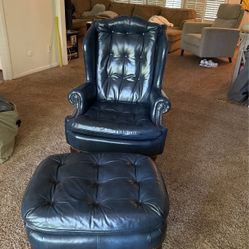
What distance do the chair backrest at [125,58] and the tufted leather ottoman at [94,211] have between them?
1109mm

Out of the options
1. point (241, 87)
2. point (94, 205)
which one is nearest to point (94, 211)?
point (94, 205)

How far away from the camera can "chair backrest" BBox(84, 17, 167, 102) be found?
Result: 223cm

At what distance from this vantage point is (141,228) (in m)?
1.12

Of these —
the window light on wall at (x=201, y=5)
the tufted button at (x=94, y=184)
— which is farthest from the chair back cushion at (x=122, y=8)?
the tufted button at (x=94, y=184)

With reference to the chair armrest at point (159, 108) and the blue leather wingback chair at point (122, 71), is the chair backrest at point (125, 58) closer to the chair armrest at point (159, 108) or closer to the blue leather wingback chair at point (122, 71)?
the blue leather wingback chair at point (122, 71)

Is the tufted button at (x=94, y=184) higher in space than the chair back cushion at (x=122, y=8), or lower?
lower

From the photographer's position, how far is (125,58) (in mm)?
2299

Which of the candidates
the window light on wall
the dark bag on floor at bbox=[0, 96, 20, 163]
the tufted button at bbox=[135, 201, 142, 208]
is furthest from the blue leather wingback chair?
the window light on wall

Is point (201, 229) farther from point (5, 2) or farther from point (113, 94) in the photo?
point (5, 2)

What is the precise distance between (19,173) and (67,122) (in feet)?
1.75

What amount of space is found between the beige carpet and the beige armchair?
0.93m

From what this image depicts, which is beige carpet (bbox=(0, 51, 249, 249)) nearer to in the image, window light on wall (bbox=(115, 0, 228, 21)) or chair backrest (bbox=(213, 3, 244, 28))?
chair backrest (bbox=(213, 3, 244, 28))

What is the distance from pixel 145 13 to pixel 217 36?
7.98 feet

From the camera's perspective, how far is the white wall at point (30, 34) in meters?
3.67
